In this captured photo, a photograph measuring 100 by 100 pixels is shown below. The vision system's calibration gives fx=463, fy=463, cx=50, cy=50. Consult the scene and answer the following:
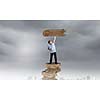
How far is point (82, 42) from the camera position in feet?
12.0

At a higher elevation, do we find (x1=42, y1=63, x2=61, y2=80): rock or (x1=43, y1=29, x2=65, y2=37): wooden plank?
(x1=43, y1=29, x2=65, y2=37): wooden plank

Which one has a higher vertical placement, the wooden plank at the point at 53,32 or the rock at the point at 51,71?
the wooden plank at the point at 53,32

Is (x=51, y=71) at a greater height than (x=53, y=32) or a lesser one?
lesser
